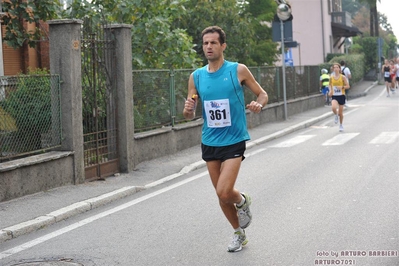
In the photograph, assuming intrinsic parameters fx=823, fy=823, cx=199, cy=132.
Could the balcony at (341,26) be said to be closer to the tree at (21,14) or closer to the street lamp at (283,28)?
the street lamp at (283,28)

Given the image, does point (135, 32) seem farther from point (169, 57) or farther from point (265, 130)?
point (265, 130)

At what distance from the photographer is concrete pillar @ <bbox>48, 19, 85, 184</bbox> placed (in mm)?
12242

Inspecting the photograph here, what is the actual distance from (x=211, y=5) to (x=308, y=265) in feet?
74.4

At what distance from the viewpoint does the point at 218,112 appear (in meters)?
7.55

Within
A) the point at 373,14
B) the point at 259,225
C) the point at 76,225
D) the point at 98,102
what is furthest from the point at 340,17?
the point at 259,225

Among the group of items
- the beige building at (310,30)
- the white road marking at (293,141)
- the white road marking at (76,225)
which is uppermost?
the beige building at (310,30)

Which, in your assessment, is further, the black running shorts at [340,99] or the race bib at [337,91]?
the race bib at [337,91]

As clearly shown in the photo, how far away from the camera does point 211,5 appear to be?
28875 millimetres

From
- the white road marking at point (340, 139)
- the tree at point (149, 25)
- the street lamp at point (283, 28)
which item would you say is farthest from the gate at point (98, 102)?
the street lamp at point (283, 28)

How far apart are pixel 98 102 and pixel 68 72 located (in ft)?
4.44

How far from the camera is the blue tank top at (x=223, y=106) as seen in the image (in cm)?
757

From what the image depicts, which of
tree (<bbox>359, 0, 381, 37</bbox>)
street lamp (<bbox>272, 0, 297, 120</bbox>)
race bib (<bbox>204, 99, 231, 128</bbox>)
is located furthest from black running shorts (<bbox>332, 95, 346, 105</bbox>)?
tree (<bbox>359, 0, 381, 37</bbox>)

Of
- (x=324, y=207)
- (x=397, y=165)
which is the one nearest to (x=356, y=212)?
(x=324, y=207)

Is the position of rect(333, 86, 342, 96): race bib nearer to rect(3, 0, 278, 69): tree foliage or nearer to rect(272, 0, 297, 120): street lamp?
rect(272, 0, 297, 120): street lamp
